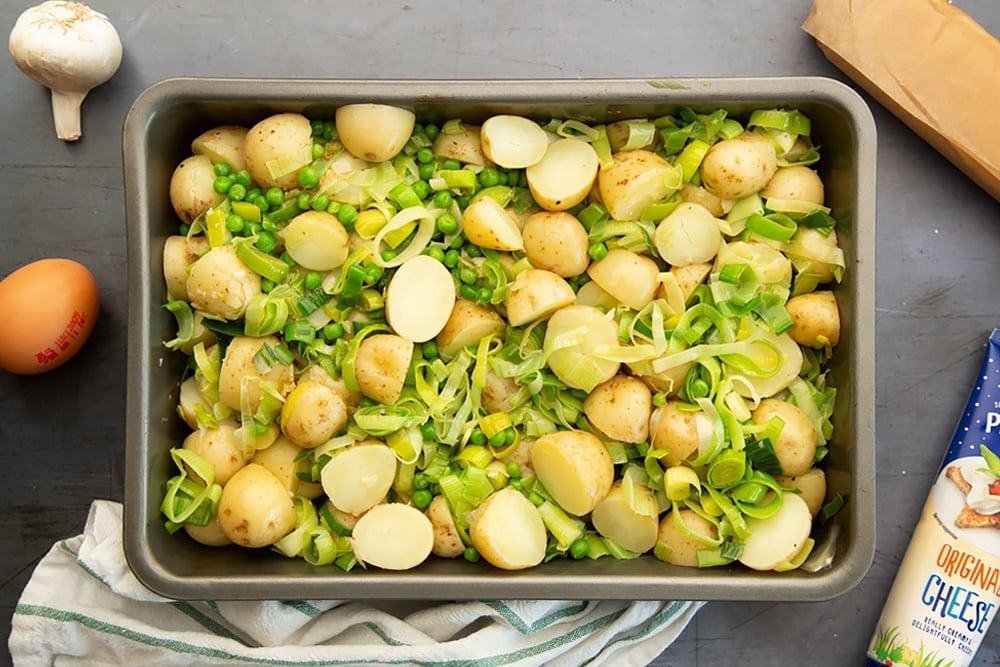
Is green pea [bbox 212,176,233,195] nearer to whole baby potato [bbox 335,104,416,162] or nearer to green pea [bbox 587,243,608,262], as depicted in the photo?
whole baby potato [bbox 335,104,416,162]

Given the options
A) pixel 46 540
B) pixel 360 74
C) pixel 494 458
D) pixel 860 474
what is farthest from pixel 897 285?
pixel 46 540

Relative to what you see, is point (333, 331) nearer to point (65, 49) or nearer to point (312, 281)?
point (312, 281)

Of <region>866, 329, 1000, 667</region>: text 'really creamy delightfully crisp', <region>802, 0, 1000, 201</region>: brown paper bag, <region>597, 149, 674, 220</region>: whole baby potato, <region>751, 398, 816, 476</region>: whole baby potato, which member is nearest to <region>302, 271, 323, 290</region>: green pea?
<region>597, 149, 674, 220</region>: whole baby potato

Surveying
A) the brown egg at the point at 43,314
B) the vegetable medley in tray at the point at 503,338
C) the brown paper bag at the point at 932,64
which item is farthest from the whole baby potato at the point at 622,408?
the brown egg at the point at 43,314

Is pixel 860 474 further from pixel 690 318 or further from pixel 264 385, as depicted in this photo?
pixel 264 385

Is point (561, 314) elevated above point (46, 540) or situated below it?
above

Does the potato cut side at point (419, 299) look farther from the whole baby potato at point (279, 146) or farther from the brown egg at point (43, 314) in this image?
the brown egg at point (43, 314)
